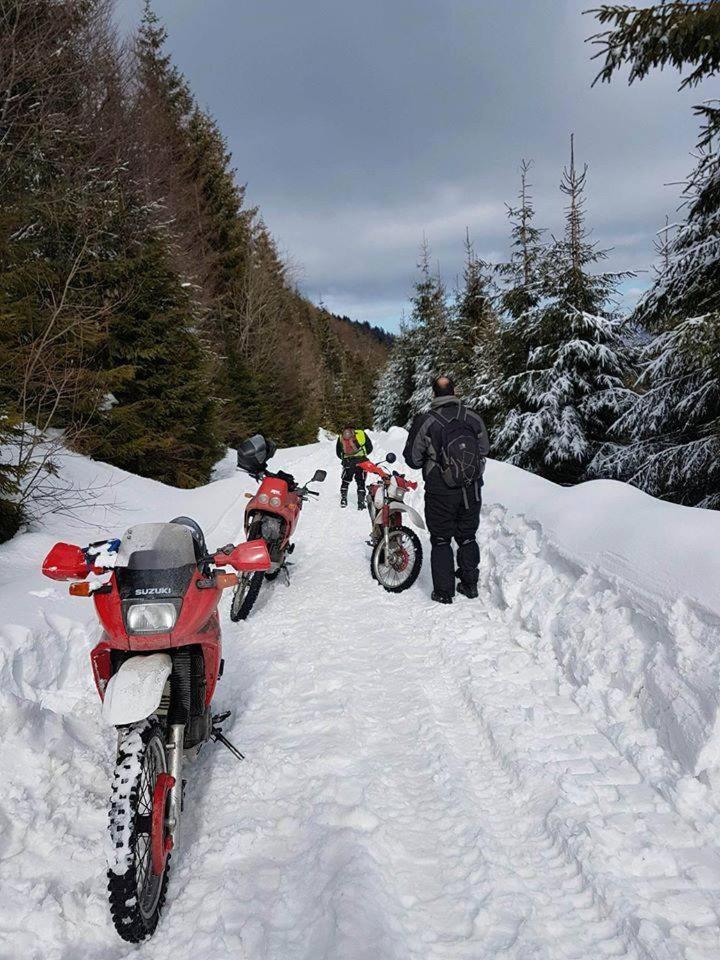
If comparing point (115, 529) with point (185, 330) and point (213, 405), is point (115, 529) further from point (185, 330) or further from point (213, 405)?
point (213, 405)

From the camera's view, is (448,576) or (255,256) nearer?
(448,576)

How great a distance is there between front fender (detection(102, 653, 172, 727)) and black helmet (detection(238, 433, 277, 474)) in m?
3.96

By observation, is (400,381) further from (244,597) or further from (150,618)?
(150,618)

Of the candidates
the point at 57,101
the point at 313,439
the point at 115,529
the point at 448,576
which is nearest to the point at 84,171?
the point at 57,101

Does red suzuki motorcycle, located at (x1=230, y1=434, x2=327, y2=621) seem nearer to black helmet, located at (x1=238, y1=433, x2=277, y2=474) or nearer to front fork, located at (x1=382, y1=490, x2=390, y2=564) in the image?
black helmet, located at (x1=238, y1=433, x2=277, y2=474)

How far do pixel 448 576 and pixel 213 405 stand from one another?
37.4 feet

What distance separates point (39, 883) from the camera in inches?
83.3

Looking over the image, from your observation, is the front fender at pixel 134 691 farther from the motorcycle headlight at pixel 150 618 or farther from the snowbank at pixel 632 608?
the snowbank at pixel 632 608

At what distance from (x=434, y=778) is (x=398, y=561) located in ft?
10.7

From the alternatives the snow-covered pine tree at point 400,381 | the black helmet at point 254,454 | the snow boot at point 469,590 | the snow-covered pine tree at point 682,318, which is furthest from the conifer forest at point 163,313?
the snow-covered pine tree at point 400,381

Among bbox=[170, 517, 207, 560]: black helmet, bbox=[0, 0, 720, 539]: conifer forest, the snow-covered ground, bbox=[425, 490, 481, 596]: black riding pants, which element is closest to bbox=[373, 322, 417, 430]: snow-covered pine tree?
bbox=[0, 0, 720, 539]: conifer forest

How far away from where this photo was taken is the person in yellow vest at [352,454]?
1128 cm

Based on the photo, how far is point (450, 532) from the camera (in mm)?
5438

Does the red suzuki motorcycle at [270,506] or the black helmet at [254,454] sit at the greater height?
the black helmet at [254,454]
